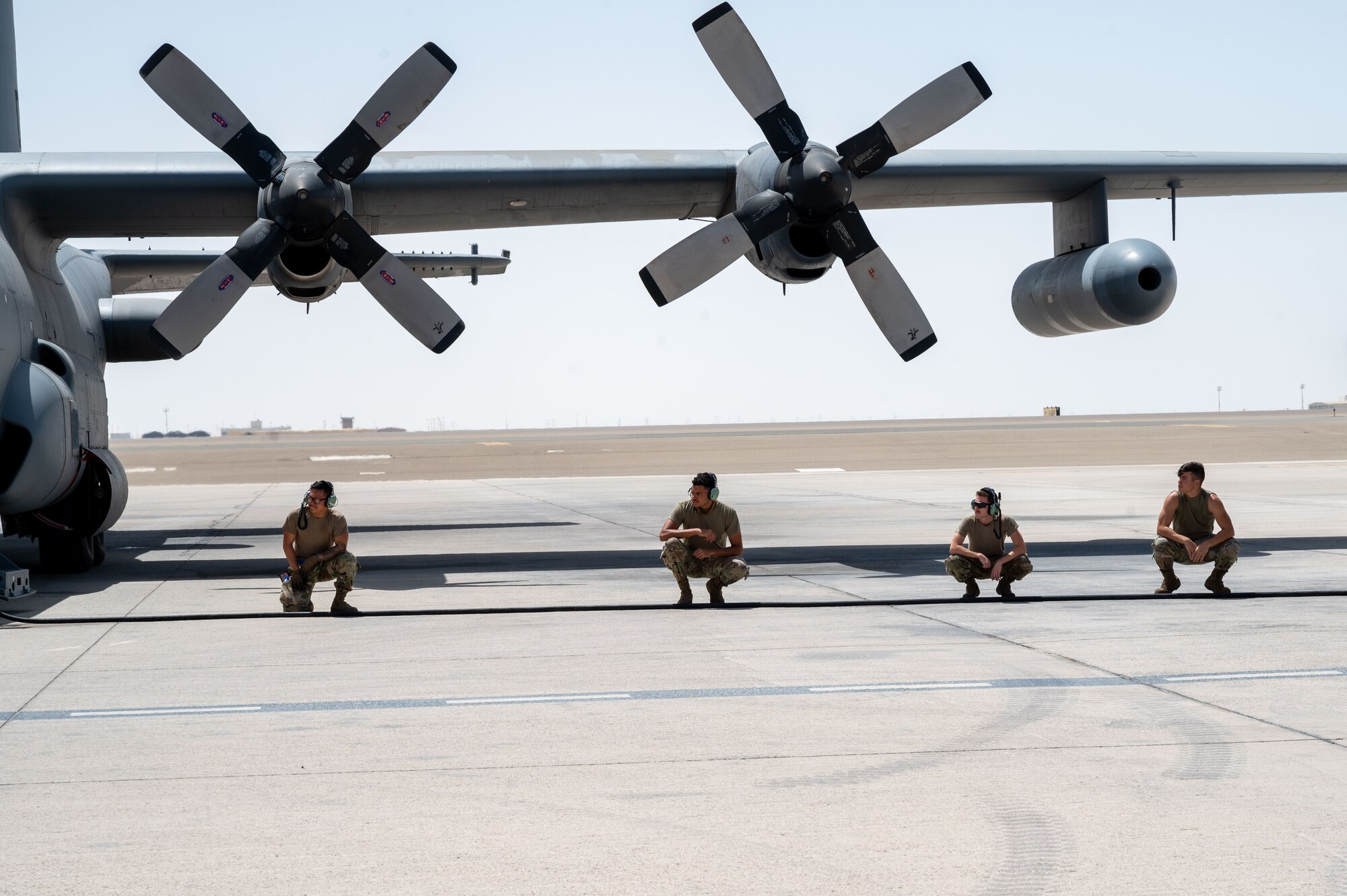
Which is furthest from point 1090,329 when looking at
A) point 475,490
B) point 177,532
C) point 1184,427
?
point 1184,427

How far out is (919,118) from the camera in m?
14.6

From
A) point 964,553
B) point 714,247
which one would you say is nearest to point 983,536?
point 964,553

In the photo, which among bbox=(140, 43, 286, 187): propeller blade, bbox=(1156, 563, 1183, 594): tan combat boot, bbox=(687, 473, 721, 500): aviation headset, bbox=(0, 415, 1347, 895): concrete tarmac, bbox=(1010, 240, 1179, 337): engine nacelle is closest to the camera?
bbox=(0, 415, 1347, 895): concrete tarmac

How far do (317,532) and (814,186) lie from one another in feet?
22.1

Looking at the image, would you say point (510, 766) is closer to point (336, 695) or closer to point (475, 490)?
point (336, 695)

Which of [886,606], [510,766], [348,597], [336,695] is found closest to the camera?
[510,766]

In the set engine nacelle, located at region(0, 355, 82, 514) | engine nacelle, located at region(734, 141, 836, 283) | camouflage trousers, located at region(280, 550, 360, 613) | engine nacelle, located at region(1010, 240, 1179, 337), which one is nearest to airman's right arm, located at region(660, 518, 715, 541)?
camouflage trousers, located at region(280, 550, 360, 613)

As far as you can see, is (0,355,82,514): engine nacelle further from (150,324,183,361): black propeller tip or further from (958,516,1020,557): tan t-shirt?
(958,516,1020,557): tan t-shirt

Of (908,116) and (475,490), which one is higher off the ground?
(908,116)

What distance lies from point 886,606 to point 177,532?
1628 centimetres

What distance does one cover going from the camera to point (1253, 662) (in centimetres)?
845

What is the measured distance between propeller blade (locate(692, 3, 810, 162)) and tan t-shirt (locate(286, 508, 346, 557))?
21.8ft

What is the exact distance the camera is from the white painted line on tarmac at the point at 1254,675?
26.0ft

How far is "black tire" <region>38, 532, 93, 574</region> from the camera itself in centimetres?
1576
